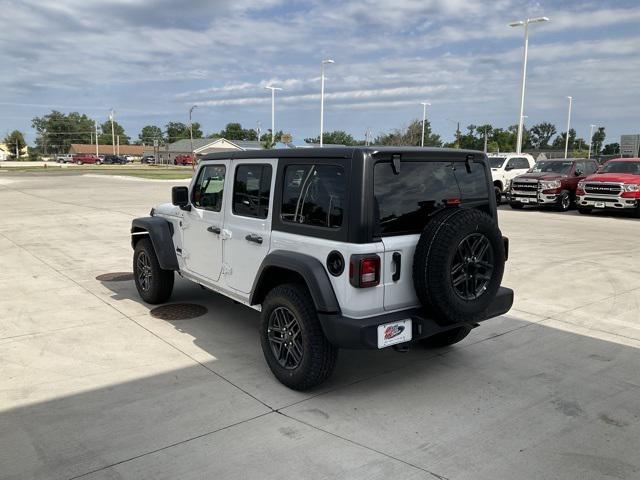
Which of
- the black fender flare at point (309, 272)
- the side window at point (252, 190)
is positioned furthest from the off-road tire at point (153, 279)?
the black fender flare at point (309, 272)

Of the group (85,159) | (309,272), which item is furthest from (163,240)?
(85,159)

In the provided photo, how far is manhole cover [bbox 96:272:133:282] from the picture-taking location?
752cm

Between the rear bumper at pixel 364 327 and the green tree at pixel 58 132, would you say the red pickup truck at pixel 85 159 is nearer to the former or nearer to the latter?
the green tree at pixel 58 132

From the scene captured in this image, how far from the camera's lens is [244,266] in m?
4.54

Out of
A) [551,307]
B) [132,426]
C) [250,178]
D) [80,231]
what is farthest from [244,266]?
[80,231]

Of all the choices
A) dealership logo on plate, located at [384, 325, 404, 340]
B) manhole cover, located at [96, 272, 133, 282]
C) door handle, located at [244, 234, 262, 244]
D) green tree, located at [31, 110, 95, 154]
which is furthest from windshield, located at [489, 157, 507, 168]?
green tree, located at [31, 110, 95, 154]

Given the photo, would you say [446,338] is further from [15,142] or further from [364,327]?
[15,142]

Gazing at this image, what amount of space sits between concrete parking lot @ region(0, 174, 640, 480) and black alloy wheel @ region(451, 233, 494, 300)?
81cm

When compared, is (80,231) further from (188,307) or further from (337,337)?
(337,337)

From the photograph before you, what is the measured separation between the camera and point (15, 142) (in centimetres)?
11538

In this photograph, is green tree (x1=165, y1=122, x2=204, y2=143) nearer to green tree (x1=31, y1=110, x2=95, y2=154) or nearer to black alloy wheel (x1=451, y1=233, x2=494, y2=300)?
green tree (x1=31, y1=110, x2=95, y2=154)

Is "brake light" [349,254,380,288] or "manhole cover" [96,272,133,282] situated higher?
"brake light" [349,254,380,288]

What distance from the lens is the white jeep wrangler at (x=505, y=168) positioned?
2108 cm

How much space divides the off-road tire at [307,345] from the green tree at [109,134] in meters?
163
